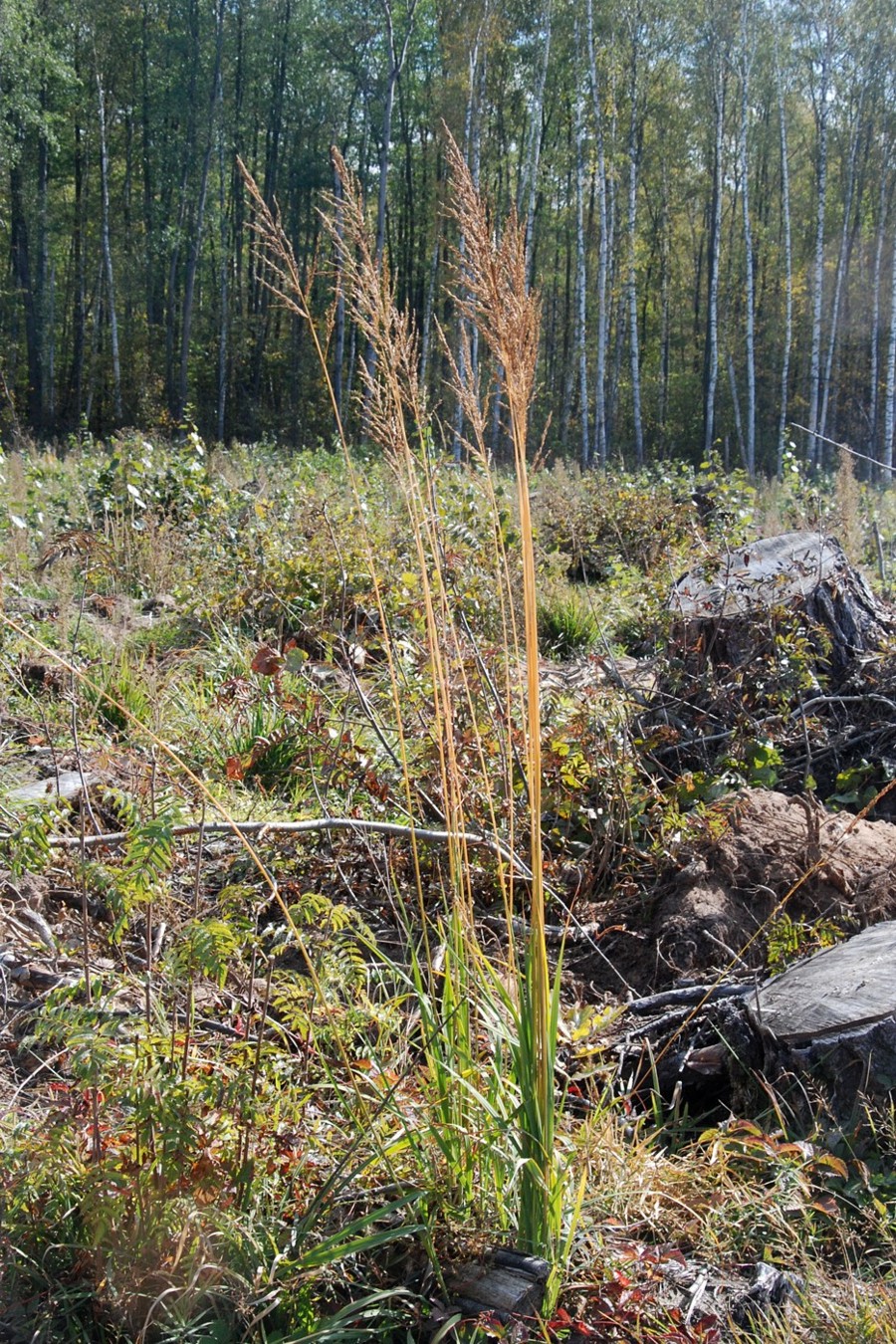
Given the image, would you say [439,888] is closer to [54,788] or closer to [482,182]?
[54,788]

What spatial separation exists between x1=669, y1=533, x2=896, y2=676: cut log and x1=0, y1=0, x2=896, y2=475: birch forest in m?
16.6

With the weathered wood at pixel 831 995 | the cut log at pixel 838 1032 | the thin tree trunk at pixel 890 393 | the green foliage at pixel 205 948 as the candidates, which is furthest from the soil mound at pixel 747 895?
the thin tree trunk at pixel 890 393

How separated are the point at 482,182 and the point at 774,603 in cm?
1974

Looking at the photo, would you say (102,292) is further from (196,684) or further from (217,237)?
(196,684)

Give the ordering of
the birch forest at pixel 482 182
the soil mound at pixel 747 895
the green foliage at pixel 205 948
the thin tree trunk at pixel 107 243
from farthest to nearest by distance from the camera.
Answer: the thin tree trunk at pixel 107 243 → the birch forest at pixel 482 182 → the soil mound at pixel 747 895 → the green foliage at pixel 205 948

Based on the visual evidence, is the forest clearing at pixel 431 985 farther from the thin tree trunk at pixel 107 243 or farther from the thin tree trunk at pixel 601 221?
the thin tree trunk at pixel 107 243

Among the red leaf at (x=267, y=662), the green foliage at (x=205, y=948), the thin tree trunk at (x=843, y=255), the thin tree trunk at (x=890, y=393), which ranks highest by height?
the thin tree trunk at (x=843, y=255)

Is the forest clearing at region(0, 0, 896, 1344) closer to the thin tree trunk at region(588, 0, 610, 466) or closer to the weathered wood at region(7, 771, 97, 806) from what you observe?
the weathered wood at region(7, 771, 97, 806)

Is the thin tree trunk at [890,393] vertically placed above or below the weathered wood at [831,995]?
above

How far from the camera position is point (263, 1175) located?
183 centimetres

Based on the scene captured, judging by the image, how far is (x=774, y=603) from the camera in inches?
181

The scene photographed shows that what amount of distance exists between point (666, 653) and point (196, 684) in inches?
87.0

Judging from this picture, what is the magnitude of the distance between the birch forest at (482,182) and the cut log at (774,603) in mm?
16574

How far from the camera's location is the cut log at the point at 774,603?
4.59 m
